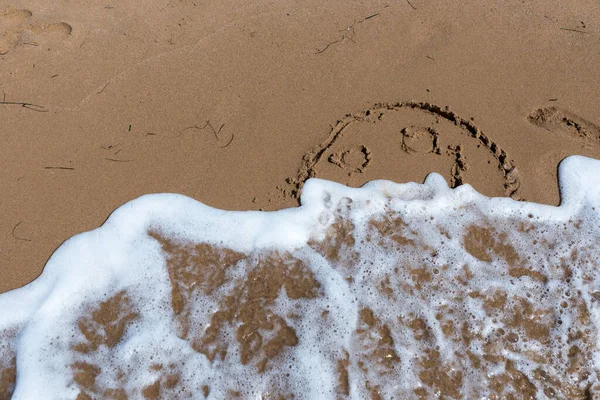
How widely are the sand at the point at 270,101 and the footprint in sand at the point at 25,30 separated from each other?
0.04 ft

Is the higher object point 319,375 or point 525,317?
point 525,317

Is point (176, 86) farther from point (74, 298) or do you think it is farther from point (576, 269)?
point (576, 269)

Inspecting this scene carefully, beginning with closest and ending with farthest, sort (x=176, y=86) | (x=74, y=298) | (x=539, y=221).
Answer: (x=74, y=298)
(x=539, y=221)
(x=176, y=86)

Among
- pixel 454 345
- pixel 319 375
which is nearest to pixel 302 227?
pixel 319 375

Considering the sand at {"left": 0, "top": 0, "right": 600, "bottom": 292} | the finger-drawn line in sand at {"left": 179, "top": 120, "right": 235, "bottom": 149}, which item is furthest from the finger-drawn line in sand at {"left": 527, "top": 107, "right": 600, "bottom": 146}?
the finger-drawn line in sand at {"left": 179, "top": 120, "right": 235, "bottom": 149}

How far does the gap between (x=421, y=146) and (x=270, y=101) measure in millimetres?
1142

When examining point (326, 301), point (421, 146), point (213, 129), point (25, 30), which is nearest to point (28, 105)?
point (25, 30)

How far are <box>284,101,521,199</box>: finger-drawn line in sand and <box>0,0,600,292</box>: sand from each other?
10 millimetres

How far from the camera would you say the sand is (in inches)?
121

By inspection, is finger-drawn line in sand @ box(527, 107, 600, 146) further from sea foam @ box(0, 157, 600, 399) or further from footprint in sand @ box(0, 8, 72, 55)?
footprint in sand @ box(0, 8, 72, 55)

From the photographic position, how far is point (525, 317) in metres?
2.86

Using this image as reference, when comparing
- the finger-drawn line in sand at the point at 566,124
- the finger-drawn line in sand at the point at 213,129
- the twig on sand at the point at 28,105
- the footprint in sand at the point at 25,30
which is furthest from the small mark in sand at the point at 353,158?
the footprint in sand at the point at 25,30

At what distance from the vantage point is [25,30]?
3.49 m

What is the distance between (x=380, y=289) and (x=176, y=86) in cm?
206
